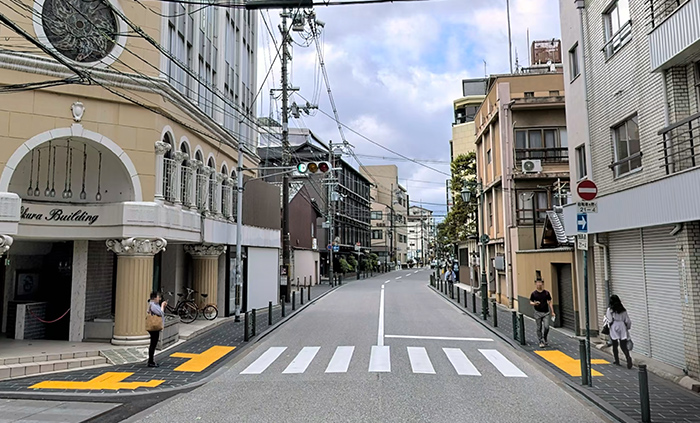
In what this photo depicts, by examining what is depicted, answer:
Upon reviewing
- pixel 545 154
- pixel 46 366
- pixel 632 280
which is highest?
pixel 545 154

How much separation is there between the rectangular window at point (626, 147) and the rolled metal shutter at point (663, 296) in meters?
1.81

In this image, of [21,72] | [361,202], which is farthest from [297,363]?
[361,202]

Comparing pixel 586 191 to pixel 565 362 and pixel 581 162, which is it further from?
pixel 581 162

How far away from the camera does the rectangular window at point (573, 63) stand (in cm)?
1585

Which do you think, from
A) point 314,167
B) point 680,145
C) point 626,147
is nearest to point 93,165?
point 314,167

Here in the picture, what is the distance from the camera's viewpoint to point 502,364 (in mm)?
11625

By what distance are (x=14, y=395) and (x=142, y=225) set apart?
5.19m

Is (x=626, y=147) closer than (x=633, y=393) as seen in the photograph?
No

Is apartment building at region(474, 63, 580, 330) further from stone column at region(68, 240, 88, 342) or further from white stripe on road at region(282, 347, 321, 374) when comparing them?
stone column at region(68, 240, 88, 342)

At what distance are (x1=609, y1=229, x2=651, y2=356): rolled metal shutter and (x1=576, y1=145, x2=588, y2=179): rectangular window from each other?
9.38ft

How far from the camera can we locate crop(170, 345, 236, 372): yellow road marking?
11.4m

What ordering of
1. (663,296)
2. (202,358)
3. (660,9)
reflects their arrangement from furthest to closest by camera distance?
(202,358) → (663,296) → (660,9)

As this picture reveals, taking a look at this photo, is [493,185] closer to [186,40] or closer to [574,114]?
[574,114]

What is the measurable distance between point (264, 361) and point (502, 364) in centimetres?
585
